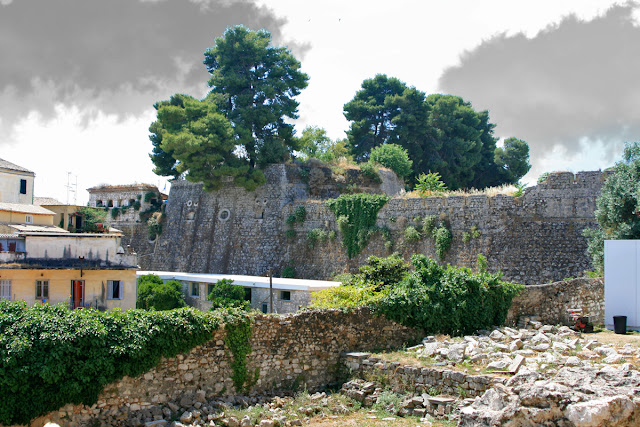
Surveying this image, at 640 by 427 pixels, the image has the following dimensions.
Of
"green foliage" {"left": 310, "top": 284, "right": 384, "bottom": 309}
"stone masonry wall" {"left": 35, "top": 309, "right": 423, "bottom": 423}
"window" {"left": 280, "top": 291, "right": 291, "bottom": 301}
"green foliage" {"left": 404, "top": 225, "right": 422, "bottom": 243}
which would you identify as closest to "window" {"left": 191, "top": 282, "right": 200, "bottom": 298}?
"window" {"left": 280, "top": 291, "right": 291, "bottom": 301}

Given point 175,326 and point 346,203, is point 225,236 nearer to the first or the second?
point 346,203

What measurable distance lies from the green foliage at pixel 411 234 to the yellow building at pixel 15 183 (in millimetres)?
17538

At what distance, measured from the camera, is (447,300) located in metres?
14.1

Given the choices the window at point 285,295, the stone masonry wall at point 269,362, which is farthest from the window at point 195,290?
the stone masonry wall at point 269,362

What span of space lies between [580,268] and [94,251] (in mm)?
15925

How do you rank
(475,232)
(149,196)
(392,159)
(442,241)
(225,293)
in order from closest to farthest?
(475,232)
(442,241)
(225,293)
(392,159)
(149,196)

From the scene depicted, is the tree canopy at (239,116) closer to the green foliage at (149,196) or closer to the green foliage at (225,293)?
the green foliage at (149,196)

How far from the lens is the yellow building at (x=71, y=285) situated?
57.5 ft

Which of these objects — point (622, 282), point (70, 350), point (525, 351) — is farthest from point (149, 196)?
point (525, 351)

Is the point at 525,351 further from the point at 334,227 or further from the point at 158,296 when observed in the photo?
the point at 158,296

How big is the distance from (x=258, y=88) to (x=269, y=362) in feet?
64.5

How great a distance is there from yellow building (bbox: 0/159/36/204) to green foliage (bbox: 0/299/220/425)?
19.3m

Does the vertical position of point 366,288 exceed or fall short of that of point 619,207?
it falls short

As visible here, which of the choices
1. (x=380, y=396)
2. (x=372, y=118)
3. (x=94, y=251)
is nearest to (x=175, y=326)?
(x=380, y=396)
